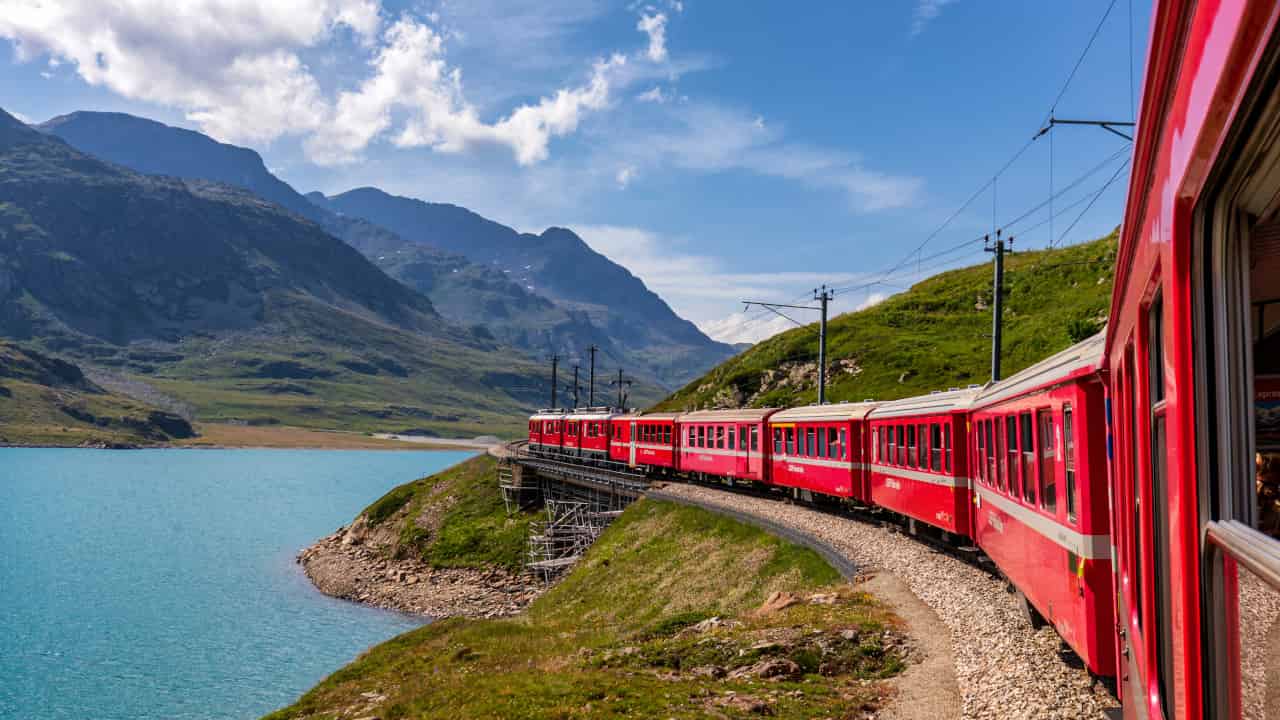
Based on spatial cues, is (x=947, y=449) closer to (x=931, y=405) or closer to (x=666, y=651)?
(x=931, y=405)

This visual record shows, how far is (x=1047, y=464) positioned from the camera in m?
10.5

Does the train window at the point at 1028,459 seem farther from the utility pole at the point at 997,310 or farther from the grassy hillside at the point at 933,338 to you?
the grassy hillside at the point at 933,338

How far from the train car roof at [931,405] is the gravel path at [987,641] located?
338 cm

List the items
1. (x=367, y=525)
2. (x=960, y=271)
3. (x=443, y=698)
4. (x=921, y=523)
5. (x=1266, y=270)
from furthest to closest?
(x=960, y=271) → (x=367, y=525) → (x=921, y=523) → (x=443, y=698) → (x=1266, y=270)

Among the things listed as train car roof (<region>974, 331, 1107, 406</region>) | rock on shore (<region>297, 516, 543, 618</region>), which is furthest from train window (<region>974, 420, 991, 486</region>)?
rock on shore (<region>297, 516, 543, 618</region>)

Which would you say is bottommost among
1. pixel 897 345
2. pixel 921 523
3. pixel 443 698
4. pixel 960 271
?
pixel 443 698

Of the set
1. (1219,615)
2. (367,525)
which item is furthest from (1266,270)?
(367,525)

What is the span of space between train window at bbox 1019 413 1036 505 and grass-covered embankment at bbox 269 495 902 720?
12.4ft

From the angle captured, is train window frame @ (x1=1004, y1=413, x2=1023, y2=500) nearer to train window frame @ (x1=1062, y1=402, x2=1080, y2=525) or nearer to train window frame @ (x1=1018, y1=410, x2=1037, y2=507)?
train window frame @ (x1=1018, y1=410, x2=1037, y2=507)

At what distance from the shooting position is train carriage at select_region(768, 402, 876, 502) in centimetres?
2719

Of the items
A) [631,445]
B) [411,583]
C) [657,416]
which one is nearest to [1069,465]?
[657,416]

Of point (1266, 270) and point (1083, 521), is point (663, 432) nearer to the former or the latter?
point (1083, 521)

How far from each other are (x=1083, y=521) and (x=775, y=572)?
17.3 meters

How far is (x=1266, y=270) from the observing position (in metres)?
2.37
